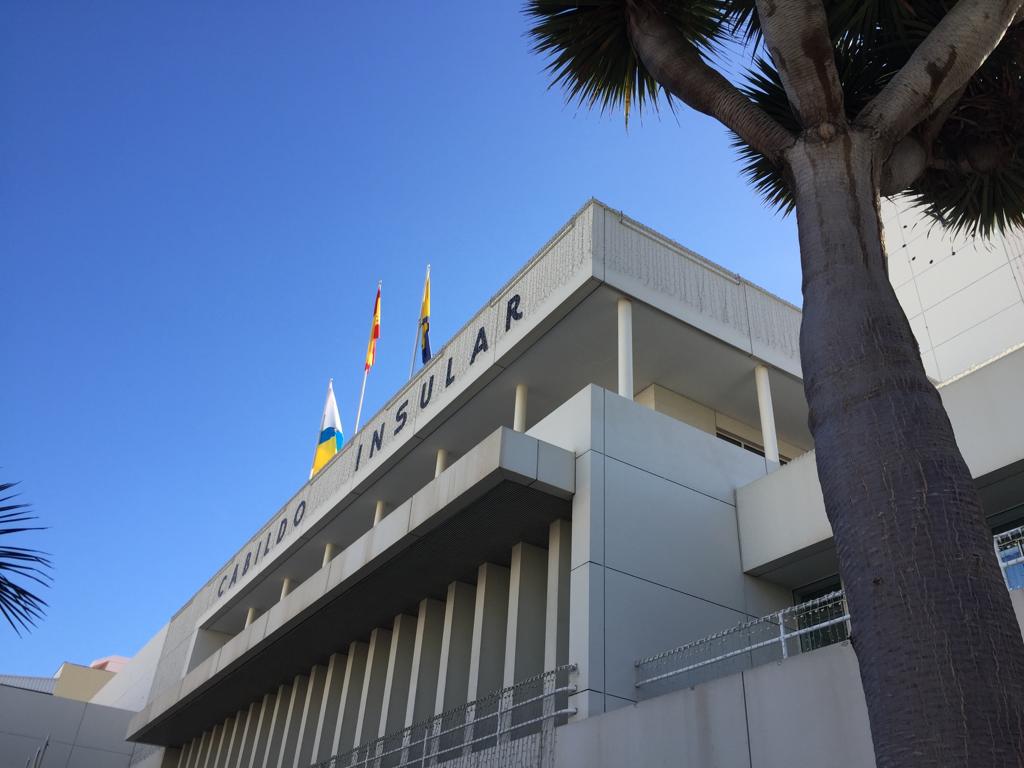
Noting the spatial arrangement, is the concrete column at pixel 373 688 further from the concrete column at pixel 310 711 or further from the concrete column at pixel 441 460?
the concrete column at pixel 441 460

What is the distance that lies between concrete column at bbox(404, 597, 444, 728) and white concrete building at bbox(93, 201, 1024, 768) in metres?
0.04

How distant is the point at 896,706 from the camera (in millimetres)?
3328


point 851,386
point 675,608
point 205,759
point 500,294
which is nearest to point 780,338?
point 500,294

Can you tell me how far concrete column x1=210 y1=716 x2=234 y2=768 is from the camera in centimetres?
2403

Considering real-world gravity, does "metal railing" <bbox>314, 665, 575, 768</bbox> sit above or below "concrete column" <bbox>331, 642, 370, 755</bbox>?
below

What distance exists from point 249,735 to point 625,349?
49.3 ft

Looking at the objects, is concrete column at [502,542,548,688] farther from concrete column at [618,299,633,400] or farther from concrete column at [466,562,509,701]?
concrete column at [618,299,633,400]

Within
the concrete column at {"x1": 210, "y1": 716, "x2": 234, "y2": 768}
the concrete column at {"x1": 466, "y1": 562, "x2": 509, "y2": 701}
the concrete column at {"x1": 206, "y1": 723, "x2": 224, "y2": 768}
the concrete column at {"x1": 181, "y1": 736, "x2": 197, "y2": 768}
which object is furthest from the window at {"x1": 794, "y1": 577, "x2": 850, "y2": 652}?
the concrete column at {"x1": 181, "y1": 736, "x2": 197, "y2": 768}

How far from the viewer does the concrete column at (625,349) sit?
14.2 meters

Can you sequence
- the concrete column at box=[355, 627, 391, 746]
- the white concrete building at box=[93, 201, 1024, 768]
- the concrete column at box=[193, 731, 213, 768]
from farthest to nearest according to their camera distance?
1. the concrete column at box=[193, 731, 213, 768]
2. the concrete column at box=[355, 627, 391, 746]
3. the white concrete building at box=[93, 201, 1024, 768]

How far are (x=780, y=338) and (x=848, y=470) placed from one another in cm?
1380

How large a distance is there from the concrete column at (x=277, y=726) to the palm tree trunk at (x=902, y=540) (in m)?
19.2

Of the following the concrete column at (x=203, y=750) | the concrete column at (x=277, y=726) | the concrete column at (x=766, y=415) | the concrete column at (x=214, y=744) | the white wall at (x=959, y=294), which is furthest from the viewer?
the concrete column at (x=203, y=750)

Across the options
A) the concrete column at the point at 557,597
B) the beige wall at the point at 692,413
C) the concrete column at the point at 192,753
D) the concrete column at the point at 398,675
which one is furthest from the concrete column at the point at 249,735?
the beige wall at the point at 692,413
